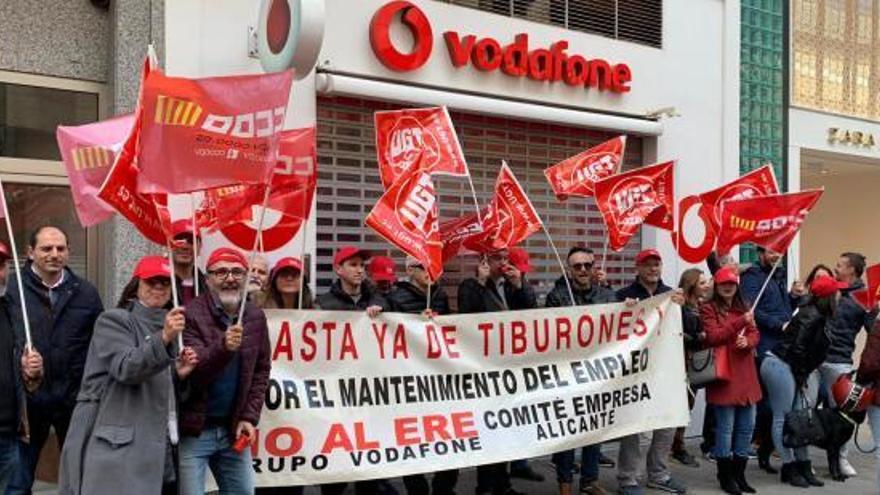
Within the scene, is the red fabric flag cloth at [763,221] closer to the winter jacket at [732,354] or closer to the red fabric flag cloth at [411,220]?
the winter jacket at [732,354]

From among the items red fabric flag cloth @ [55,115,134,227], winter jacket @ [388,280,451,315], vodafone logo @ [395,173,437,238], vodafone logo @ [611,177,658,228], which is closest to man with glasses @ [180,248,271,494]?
red fabric flag cloth @ [55,115,134,227]

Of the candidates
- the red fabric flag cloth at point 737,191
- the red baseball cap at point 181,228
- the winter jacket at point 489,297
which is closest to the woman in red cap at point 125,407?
the red baseball cap at point 181,228

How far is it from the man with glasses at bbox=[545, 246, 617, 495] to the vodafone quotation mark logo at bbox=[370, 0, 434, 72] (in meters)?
2.31

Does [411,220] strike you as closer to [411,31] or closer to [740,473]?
[411,31]

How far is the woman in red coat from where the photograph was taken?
7.08m

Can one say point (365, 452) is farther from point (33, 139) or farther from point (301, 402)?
point (33, 139)

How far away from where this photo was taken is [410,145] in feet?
20.8

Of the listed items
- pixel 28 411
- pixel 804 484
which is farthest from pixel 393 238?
pixel 804 484

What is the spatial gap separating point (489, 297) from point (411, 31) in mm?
2648

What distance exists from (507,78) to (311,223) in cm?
250

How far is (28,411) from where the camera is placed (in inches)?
201

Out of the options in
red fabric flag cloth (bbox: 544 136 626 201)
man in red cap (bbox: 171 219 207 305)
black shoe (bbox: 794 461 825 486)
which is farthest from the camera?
black shoe (bbox: 794 461 825 486)

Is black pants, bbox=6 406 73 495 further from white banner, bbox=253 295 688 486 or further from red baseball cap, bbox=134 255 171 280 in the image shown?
red baseball cap, bbox=134 255 171 280

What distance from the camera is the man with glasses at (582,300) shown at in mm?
6777
